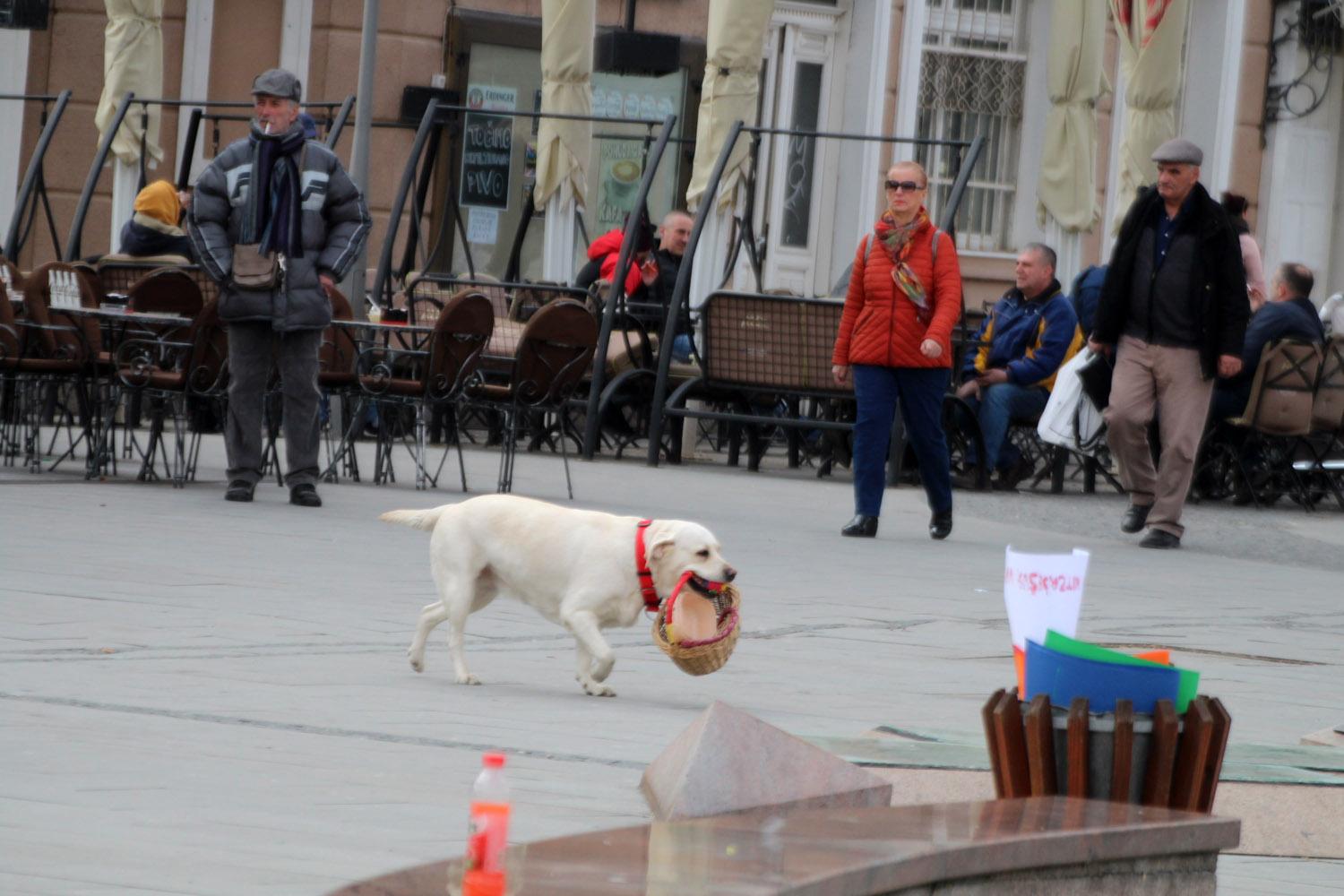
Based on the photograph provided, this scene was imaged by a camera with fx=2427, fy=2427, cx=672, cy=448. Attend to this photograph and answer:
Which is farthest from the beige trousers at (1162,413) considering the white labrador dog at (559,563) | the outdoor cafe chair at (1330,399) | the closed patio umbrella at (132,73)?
the closed patio umbrella at (132,73)

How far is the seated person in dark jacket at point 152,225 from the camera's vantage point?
53.2 ft

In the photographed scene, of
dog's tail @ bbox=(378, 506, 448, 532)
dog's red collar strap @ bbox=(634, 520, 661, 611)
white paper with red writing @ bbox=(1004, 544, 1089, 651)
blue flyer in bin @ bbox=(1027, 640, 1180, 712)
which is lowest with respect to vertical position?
dog's red collar strap @ bbox=(634, 520, 661, 611)

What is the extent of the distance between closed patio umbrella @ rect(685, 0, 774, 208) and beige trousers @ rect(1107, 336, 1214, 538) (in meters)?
4.61

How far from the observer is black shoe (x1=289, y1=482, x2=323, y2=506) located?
1158 cm

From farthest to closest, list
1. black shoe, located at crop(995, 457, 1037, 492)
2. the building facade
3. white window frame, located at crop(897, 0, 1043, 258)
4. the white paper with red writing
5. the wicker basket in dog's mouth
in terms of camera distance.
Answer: white window frame, located at crop(897, 0, 1043, 258) < the building facade < black shoe, located at crop(995, 457, 1037, 492) < the wicker basket in dog's mouth < the white paper with red writing

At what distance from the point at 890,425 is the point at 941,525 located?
64cm

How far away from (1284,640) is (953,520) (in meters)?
4.59

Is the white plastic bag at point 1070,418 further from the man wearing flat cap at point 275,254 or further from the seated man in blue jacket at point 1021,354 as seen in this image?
the man wearing flat cap at point 275,254

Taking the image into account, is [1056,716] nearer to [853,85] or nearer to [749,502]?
[749,502]

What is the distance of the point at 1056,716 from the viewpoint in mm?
4160

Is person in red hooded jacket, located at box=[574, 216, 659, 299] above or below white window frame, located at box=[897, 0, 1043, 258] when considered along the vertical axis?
below

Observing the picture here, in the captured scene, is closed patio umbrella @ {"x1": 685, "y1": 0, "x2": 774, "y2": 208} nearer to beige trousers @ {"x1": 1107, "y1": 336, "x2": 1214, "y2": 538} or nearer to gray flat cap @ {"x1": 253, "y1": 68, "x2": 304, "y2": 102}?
beige trousers @ {"x1": 1107, "y1": 336, "x2": 1214, "y2": 538}

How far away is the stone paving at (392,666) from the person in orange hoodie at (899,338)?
373 mm

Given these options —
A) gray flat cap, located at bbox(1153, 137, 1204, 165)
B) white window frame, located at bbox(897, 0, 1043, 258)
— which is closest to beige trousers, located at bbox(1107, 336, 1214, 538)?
gray flat cap, located at bbox(1153, 137, 1204, 165)
